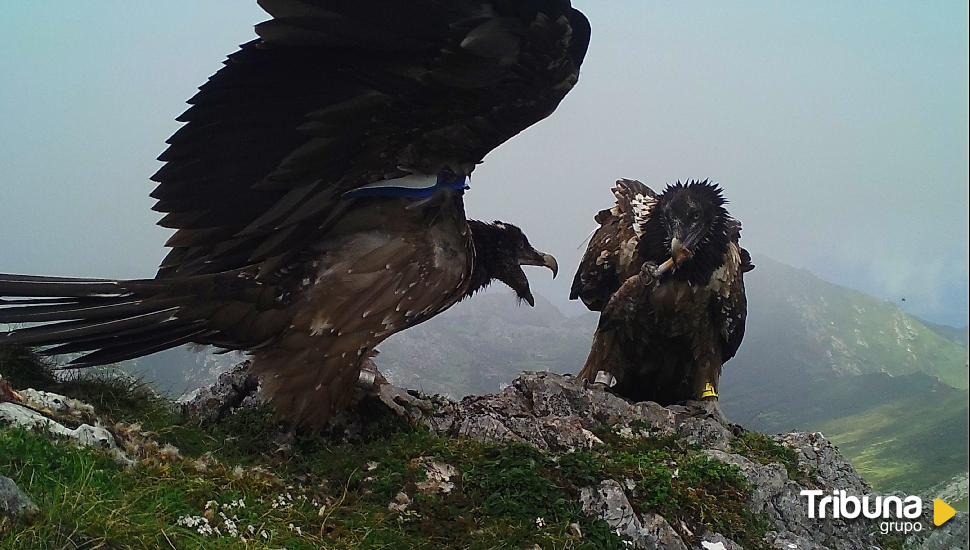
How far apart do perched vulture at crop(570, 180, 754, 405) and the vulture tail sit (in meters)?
3.64

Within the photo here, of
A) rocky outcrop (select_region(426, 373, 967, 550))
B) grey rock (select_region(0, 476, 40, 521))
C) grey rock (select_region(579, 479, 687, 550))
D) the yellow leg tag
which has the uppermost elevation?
the yellow leg tag

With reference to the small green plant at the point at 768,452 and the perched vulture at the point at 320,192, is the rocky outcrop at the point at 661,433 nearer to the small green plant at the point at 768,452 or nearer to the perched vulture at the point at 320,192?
the small green plant at the point at 768,452

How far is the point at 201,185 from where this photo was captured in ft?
13.3

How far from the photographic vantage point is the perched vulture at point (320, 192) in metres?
3.46

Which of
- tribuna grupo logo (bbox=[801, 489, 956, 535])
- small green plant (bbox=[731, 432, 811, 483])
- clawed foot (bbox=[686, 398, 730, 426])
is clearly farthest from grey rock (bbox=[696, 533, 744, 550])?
clawed foot (bbox=[686, 398, 730, 426])

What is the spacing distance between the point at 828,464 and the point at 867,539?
708mm

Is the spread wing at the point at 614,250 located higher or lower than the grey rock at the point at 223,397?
higher

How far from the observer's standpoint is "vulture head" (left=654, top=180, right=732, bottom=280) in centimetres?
584

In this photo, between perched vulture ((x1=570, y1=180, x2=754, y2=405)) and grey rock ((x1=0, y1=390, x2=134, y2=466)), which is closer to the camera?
grey rock ((x1=0, y1=390, x2=134, y2=466))

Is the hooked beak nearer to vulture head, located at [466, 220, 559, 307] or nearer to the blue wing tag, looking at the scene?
vulture head, located at [466, 220, 559, 307]

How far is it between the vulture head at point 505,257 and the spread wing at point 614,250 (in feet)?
4.47

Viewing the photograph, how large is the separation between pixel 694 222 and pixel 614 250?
855mm

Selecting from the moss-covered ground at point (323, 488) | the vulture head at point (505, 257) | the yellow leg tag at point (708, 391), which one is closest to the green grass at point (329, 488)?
the moss-covered ground at point (323, 488)

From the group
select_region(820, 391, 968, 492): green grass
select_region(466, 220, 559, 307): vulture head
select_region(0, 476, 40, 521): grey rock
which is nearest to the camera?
select_region(0, 476, 40, 521): grey rock
